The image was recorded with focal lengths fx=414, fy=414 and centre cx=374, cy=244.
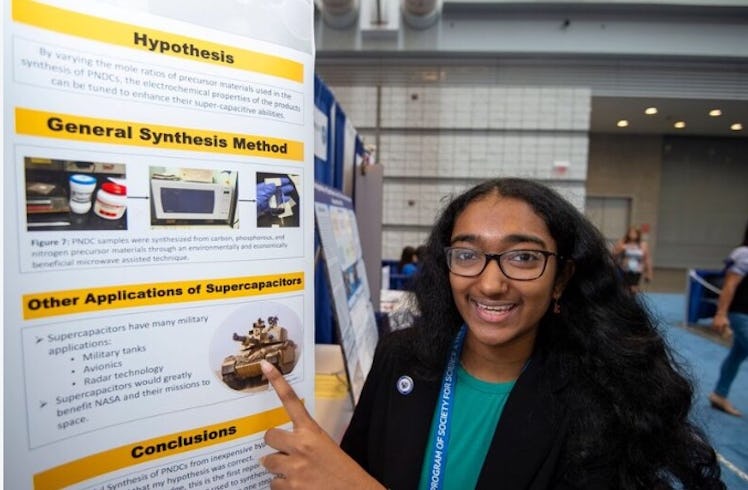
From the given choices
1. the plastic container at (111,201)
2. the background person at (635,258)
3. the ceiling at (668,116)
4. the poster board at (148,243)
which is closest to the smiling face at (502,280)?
the poster board at (148,243)

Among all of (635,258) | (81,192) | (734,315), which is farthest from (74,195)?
(635,258)

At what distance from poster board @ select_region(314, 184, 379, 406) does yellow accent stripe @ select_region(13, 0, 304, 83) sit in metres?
0.61

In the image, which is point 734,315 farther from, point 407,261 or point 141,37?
point 141,37

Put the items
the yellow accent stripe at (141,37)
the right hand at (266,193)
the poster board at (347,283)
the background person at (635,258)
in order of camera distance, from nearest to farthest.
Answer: the yellow accent stripe at (141,37), the right hand at (266,193), the poster board at (347,283), the background person at (635,258)

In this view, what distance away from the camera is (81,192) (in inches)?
23.8

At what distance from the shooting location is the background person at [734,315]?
9.46 ft

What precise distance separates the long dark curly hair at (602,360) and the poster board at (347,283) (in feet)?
1.11

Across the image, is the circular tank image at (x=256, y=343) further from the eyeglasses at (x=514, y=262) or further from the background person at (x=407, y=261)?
the background person at (x=407, y=261)

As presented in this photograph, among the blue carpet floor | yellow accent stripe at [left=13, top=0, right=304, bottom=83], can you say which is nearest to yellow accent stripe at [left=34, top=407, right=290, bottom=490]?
yellow accent stripe at [left=13, top=0, right=304, bottom=83]

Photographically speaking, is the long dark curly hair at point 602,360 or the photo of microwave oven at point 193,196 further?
the long dark curly hair at point 602,360

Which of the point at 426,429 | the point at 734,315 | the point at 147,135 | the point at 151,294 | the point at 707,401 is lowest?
the point at 707,401

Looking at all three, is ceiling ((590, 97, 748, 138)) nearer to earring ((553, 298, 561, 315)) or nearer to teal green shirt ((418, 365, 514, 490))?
earring ((553, 298, 561, 315))

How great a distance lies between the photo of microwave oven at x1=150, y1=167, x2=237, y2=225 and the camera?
0.68 m

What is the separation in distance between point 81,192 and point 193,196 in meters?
0.16
